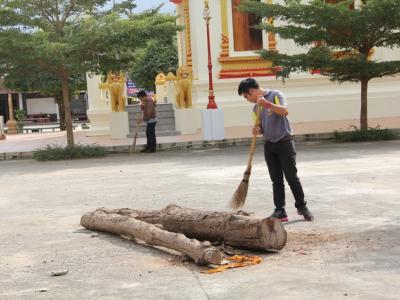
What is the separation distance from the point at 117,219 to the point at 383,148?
10.1 meters

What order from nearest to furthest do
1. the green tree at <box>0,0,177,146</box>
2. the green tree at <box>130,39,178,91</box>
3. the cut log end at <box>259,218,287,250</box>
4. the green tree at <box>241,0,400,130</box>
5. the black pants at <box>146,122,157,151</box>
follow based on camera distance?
the cut log end at <box>259,218,287,250</box> < the green tree at <box>0,0,177,146</box> < the green tree at <box>241,0,400,130</box> < the black pants at <box>146,122,157,151</box> < the green tree at <box>130,39,178,91</box>

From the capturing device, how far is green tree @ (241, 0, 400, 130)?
1722 cm

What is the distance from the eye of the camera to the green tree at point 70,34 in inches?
661

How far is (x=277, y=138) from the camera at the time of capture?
749 cm

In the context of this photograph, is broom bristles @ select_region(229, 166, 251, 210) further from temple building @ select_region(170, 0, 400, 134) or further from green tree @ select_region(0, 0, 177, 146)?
temple building @ select_region(170, 0, 400, 134)

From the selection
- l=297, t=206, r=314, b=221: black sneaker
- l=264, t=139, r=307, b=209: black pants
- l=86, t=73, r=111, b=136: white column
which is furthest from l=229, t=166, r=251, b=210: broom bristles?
l=86, t=73, r=111, b=136: white column

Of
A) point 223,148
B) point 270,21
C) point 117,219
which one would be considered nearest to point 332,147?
point 223,148

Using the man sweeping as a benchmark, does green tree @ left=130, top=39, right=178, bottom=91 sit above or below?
above

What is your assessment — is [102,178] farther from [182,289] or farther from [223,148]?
[182,289]

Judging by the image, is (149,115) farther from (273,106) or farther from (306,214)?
(273,106)

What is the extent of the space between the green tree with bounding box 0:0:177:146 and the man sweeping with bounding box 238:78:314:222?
396 inches

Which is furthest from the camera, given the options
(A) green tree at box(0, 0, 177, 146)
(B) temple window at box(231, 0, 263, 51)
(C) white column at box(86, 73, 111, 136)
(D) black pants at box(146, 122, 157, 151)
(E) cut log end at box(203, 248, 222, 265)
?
(B) temple window at box(231, 0, 263, 51)

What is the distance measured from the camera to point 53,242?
7.18 metres

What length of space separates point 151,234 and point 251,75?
18593 mm
